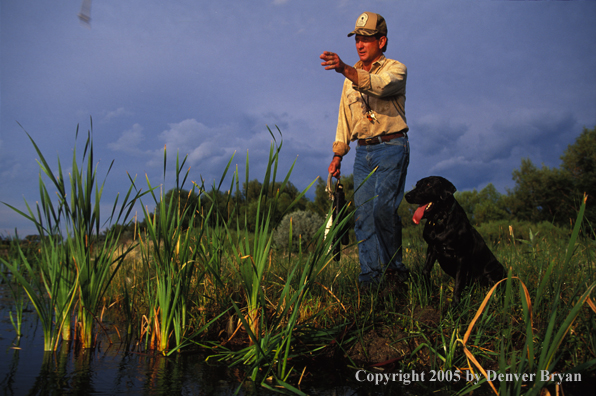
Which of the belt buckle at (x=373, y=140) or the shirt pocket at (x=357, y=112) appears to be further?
the shirt pocket at (x=357, y=112)

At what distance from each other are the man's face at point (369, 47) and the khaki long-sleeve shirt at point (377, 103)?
9 centimetres

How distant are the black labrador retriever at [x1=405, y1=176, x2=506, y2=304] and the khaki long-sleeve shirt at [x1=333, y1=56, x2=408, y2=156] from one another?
72 cm

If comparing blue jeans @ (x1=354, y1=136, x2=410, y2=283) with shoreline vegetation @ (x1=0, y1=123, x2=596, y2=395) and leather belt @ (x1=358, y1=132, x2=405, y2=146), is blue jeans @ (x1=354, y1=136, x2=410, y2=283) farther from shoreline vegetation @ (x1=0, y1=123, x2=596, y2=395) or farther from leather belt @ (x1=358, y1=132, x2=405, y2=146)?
shoreline vegetation @ (x1=0, y1=123, x2=596, y2=395)

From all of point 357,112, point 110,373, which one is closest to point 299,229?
point 357,112

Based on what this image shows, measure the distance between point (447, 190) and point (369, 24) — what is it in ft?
5.58

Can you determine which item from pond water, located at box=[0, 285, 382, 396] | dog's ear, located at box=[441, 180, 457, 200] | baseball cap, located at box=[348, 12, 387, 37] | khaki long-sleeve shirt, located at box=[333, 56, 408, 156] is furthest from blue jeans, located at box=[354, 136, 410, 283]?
pond water, located at box=[0, 285, 382, 396]

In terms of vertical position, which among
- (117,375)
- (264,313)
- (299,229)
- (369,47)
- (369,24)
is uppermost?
(369,24)

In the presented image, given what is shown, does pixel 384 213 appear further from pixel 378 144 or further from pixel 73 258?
pixel 73 258

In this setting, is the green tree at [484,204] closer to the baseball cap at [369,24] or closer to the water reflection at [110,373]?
the baseball cap at [369,24]

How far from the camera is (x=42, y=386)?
1926 millimetres

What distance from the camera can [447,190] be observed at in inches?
116

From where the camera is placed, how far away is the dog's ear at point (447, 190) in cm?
294

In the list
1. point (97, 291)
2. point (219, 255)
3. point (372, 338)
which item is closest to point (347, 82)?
point (219, 255)

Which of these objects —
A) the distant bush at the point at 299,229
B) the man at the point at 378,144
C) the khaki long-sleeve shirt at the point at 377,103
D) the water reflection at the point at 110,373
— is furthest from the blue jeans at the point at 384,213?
the distant bush at the point at 299,229
